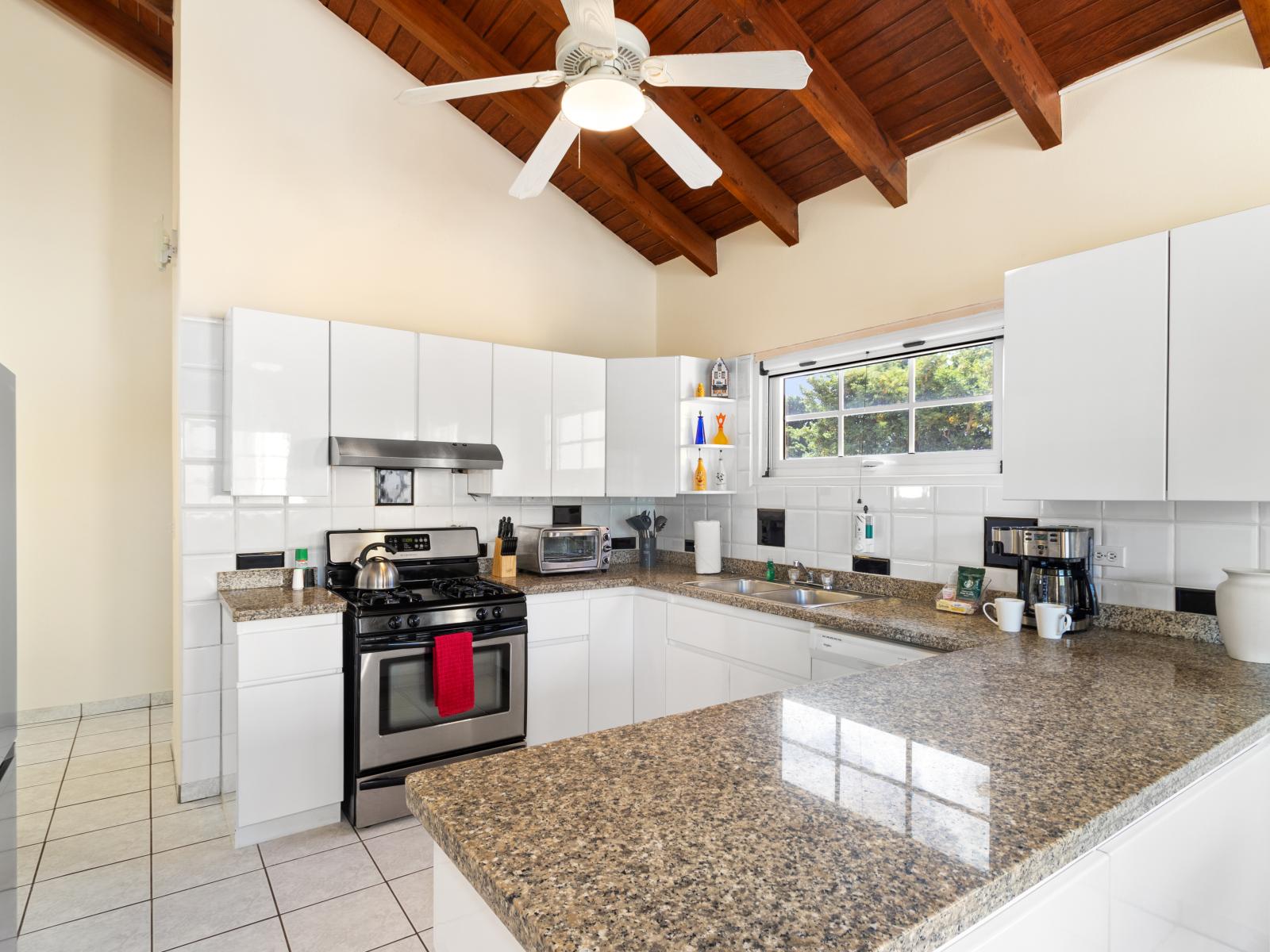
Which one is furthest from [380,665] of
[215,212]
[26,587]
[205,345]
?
[26,587]

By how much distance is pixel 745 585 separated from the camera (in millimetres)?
3463

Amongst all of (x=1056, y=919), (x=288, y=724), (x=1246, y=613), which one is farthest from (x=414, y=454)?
(x=1246, y=613)

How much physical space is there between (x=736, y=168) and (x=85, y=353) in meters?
3.69

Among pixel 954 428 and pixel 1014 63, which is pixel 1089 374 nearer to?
pixel 954 428

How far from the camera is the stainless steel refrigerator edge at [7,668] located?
1.41m

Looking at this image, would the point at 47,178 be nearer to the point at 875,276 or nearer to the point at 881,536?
the point at 875,276

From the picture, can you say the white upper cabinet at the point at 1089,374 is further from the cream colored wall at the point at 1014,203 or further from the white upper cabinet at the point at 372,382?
the white upper cabinet at the point at 372,382

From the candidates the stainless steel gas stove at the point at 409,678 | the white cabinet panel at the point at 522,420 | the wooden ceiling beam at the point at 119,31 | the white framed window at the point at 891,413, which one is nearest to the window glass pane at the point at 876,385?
the white framed window at the point at 891,413

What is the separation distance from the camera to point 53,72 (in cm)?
375

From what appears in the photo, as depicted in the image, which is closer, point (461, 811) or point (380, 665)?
point (461, 811)

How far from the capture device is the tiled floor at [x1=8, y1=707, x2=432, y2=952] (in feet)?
6.64

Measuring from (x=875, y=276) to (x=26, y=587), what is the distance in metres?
4.70

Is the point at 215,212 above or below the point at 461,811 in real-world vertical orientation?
above

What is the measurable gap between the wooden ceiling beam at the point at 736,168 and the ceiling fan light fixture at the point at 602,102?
1144 millimetres
